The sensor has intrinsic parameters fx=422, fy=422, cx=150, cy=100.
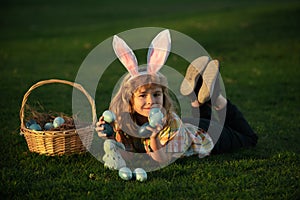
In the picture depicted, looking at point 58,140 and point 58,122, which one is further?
point 58,122

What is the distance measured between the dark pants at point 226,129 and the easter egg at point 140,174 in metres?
1.06

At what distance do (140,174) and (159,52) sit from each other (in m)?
1.22

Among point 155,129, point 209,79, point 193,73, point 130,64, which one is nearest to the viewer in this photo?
point 155,129

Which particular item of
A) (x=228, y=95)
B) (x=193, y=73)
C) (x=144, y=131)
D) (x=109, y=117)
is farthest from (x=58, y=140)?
(x=228, y=95)

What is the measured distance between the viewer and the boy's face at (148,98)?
169 inches

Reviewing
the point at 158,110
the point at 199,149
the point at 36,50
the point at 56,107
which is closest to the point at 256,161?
the point at 199,149

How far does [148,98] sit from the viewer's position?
14.1 ft

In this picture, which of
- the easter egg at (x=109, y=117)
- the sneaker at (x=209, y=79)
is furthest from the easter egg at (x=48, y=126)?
the sneaker at (x=209, y=79)

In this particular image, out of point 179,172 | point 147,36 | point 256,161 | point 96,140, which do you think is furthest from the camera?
point 147,36

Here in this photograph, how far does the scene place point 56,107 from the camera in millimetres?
6539

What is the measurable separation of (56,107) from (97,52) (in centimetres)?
500

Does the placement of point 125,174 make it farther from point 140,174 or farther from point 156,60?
point 156,60

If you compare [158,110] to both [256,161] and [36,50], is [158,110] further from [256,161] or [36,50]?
[36,50]

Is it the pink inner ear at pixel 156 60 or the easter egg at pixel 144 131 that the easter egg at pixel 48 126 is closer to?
the easter egg at pixel 144 131
